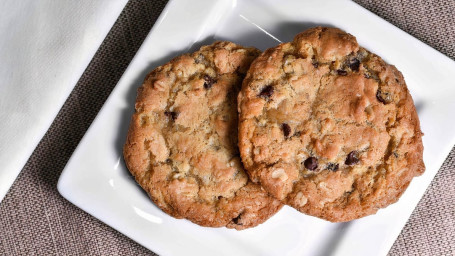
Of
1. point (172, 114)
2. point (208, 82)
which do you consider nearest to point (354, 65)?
point (208, 82)

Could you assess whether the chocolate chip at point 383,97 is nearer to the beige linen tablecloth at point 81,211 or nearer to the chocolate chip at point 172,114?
the beige linen tablecloth at point 81,211

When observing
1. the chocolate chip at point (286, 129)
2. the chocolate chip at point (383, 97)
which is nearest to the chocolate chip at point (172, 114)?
the chocolate chip at point (286, 129)

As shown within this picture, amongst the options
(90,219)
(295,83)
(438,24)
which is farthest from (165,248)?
(438,24)

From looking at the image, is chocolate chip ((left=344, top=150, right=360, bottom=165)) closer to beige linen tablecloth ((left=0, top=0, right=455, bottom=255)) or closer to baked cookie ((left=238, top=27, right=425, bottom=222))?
baked cookie ((left=238, top=27, right=425, bottom=222))

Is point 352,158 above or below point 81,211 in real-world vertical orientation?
above

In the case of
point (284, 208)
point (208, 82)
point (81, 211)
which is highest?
point (208, 82)

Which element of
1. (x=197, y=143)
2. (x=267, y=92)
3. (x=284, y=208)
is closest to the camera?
(x=267, y=92)

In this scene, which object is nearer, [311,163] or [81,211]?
[311,163]

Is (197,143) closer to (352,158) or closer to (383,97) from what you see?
(352,158)

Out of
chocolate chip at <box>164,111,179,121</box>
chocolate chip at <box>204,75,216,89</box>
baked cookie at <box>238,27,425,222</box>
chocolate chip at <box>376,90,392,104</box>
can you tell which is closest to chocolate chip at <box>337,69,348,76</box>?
baked cookie at <box>238,27,425,222</box>
